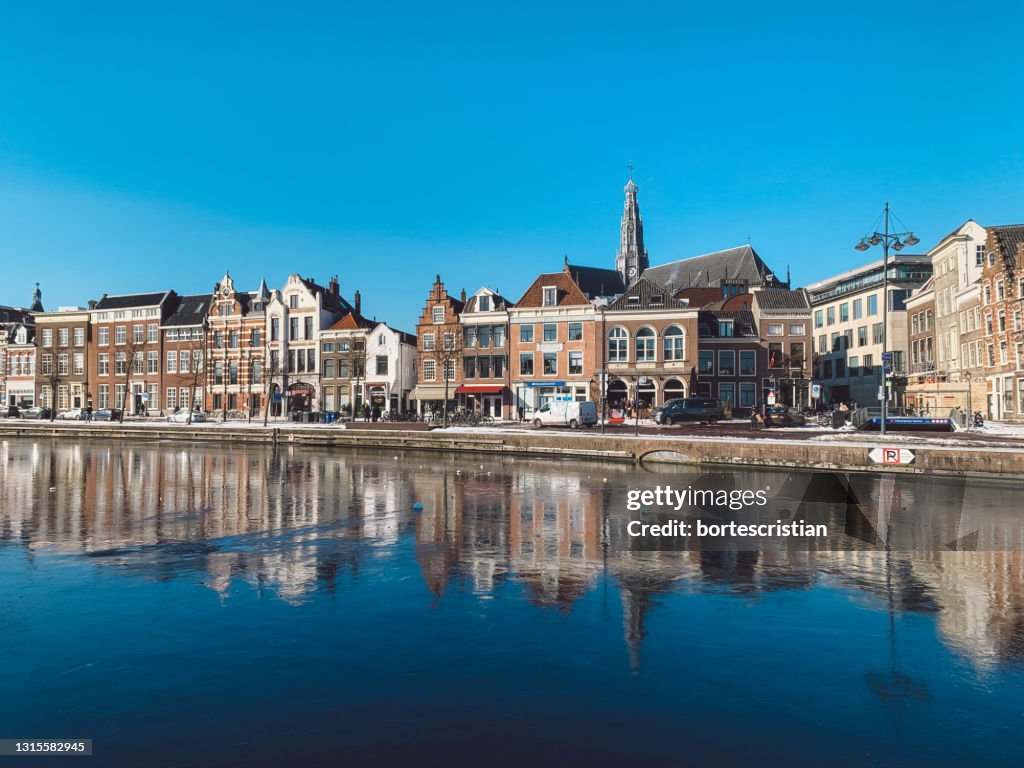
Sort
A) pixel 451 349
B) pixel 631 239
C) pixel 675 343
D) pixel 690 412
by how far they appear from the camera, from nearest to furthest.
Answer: pixel 690 412 → pixel 675 343 → pixel 451 349 → pixel 631 239

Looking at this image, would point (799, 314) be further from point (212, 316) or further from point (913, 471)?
point (212, 316)

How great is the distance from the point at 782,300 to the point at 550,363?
1025 inches

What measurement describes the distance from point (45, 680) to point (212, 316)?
239 feet

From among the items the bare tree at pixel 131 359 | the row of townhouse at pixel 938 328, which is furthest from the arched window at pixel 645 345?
the bare tree at pixel 131 359

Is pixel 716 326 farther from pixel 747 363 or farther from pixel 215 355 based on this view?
pixel 215 355

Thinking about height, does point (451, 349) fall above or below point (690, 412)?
above

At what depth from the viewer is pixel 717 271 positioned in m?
93.9

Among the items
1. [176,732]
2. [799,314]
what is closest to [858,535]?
[176,732]

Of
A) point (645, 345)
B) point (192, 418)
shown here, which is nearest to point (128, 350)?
point (192, 418)

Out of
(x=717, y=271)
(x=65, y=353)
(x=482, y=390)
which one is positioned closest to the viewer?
(x=482, y=390)

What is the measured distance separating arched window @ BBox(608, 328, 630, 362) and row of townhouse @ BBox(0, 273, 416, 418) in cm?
2097

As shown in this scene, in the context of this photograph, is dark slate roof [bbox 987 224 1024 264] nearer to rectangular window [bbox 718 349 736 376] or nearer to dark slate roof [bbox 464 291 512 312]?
rectangular window [bbox 718 349 736 376]

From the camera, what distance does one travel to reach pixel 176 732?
23.3ft

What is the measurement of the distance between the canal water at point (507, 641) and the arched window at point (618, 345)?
39367 mm
